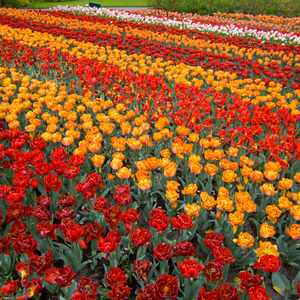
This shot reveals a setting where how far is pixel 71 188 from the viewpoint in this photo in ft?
9.38

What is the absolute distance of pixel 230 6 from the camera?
2058 cm

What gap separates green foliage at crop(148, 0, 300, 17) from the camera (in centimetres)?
2006

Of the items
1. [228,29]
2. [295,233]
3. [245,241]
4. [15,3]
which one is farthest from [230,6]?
[245,241]

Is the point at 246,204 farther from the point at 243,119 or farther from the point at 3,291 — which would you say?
the point at 3,291

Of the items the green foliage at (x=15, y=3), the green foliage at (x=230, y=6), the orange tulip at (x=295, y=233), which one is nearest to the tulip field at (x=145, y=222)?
the orange tulip at (x=295, y=233)

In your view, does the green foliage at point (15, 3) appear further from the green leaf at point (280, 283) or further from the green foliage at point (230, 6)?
the green leaf at point (280, 283)

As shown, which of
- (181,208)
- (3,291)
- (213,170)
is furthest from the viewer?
(181,208)

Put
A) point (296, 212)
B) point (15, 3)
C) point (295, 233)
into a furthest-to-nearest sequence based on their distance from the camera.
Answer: point (15, 3)
point (296, 212)
point (295, 233)

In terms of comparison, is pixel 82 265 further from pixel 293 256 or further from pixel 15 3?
pixel 15 3


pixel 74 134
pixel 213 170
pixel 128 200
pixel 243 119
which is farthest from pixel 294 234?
pixel 74 134

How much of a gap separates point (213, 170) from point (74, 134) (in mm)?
1802

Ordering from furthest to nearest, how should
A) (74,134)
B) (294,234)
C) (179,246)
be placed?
(74,134)
(294,234)
(179,246)

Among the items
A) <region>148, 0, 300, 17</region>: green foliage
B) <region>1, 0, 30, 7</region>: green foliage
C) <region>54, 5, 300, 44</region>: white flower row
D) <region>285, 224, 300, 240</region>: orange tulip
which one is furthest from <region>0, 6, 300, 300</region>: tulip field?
<region>1, 0, 30, 7</region>: green foliage

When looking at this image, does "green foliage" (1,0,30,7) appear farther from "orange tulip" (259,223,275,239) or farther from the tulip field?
"orange tulip" (259,223,275,239)
